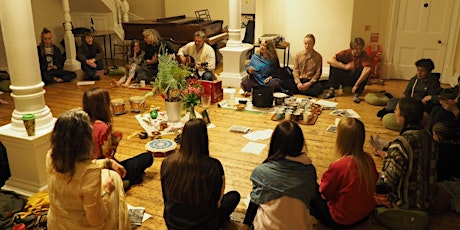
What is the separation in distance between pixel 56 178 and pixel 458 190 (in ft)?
9.69

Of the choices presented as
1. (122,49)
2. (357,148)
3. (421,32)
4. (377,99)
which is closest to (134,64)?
(122,49)

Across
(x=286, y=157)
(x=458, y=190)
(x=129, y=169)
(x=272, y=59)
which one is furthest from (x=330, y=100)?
(x=286, y=157)

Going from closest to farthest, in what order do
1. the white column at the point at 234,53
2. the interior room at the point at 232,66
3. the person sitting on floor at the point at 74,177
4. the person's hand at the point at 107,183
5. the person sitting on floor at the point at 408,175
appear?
1. the person sitting on floor at the point at 74,177
2. the person's hand at the point at 107,183
3. the person sitting on floor at the point at 408,175
4. the interior room at the point at 232,66
5. the white column at the point at 234,53

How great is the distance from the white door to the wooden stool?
543cm

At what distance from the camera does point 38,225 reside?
Result: 2.91 metres

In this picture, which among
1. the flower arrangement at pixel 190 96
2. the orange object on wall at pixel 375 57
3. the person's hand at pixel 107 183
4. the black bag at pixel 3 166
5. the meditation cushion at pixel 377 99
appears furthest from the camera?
the orange object on wall at pixel 375 57

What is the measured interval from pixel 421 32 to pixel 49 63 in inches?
252

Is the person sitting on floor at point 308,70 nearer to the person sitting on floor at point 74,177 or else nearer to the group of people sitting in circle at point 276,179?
the group of people sitting in circle at point 276,179

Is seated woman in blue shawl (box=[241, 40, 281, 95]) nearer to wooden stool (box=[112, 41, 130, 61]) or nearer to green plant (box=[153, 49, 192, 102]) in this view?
green plant (box=[153, 49, 192, 102])

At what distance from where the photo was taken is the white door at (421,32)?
6824mm

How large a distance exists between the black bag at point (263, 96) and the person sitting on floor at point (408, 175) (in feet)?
8.71

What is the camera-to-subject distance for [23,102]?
3205 millimetres

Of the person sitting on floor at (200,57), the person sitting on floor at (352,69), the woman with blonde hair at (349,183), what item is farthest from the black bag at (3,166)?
the person sitting on floor at (352,69)

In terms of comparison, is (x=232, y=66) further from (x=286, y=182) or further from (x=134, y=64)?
(x=286, y=182)
